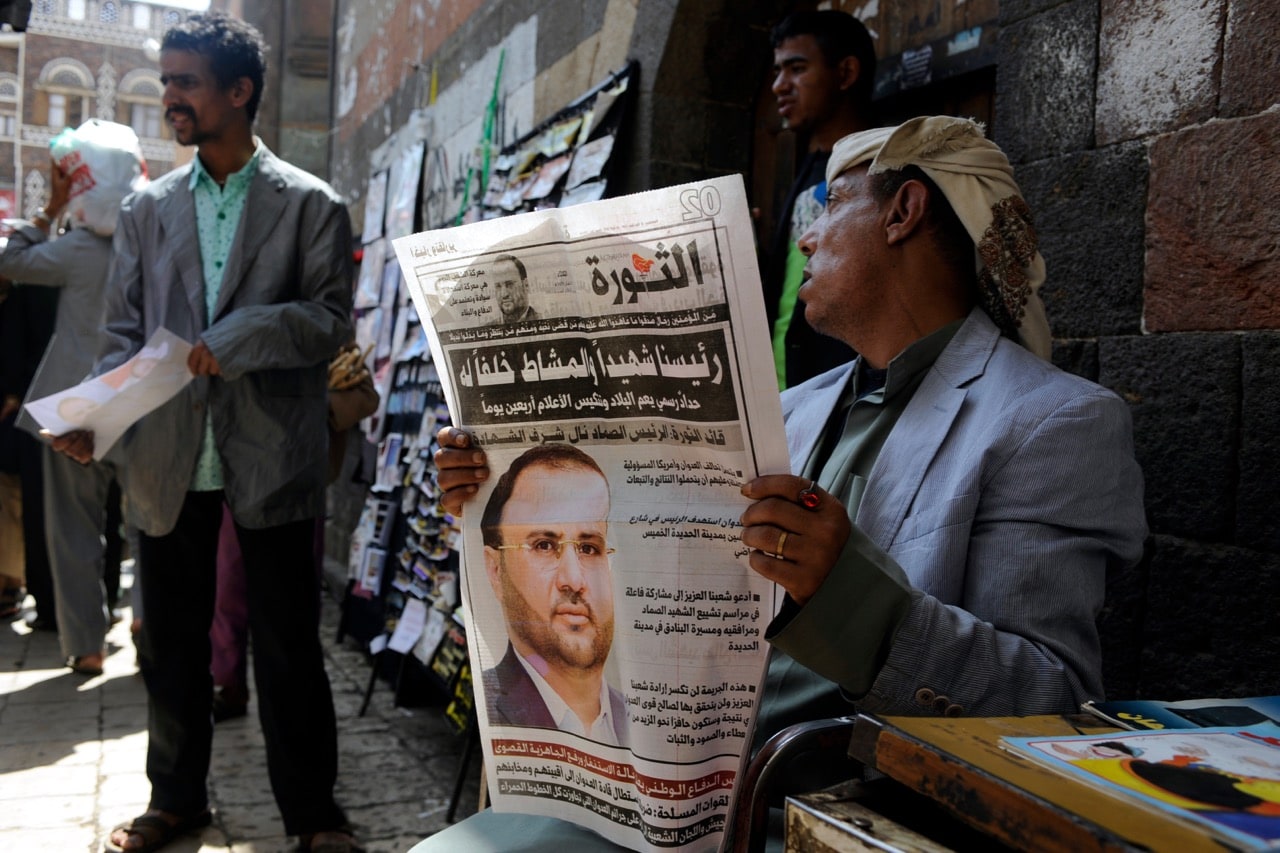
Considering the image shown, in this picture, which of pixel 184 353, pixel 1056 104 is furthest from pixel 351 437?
pixel 1056 104

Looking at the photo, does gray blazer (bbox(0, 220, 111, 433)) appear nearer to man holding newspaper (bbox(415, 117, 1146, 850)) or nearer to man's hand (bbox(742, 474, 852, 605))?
man holding newspaper (bbox(415, 117, 1146, 850))

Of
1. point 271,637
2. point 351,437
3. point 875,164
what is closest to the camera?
point 875,164

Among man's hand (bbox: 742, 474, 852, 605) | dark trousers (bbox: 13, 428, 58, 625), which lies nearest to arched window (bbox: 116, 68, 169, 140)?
dark trousers (bbox: 13, 428, 58, 625)

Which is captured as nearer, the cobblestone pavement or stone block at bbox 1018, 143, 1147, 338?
stone block at bbox 1018, 143, 1147, 338

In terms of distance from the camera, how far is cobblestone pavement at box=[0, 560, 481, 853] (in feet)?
Result: 9.46

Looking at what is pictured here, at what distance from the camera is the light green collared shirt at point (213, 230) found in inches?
104

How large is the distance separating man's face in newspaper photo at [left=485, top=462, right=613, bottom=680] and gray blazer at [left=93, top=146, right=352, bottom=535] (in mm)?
1446

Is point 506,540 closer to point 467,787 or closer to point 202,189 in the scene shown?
point 202,189

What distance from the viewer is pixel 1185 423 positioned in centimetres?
173

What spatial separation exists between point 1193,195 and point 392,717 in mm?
3341

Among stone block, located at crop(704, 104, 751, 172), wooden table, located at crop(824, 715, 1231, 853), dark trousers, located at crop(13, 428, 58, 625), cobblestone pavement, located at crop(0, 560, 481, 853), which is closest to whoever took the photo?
wooden table, located at crop(824, 715, 1231, 853)

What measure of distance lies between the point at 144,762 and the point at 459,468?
2.73 meters

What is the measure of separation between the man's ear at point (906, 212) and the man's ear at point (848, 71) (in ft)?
4.16

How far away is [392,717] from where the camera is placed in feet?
13.1
